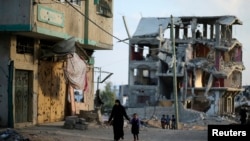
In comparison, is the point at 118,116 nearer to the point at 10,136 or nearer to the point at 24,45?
the point at 10,136

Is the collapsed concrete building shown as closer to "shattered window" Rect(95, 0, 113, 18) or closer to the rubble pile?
"shattered window" Rect(95, 0, 113, 18)

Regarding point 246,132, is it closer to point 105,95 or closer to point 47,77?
point 47,77

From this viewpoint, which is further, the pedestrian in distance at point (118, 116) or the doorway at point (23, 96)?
the doorway at point (23, 96)

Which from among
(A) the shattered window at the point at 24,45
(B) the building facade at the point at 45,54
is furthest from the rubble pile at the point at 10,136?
(A) the shattered window at the point at 24,45

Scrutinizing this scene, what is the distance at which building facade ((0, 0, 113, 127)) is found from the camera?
16.6 metres

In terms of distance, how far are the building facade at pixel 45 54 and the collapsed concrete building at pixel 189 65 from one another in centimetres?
3125

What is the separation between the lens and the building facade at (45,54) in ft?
54.6

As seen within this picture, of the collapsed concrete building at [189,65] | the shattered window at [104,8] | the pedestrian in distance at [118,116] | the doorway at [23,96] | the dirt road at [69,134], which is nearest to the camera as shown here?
the pedestrian in distance at [118,116]

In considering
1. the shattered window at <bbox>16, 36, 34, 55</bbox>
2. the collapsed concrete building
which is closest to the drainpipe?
the shattered window at <bbox>16, 36, 34, 55</bbox>

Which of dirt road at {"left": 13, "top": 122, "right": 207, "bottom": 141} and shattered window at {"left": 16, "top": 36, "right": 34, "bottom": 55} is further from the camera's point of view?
shattered window at {"left": 16, "top": 36, "right": 34, "bottom": 55}

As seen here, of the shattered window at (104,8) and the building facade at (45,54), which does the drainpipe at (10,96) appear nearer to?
the building facade at (45,54)

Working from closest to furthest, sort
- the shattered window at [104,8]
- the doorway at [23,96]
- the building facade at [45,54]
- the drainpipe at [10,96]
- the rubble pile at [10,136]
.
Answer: the rubble pile at [10,136] → the building facade at [45,54] → the drainpipe at [10,96] → the doorway at [23,96] → the shattered window at [104,8]

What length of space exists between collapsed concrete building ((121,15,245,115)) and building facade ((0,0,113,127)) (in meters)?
31.2

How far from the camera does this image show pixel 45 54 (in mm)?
18922
